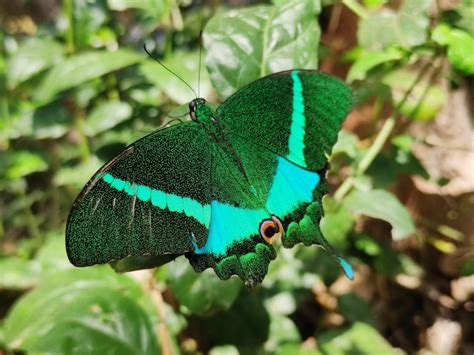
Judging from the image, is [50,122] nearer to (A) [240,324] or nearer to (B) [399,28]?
(A) [240,324]

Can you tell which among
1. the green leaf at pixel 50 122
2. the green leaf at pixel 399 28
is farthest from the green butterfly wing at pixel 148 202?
the green leaf at pixel 50 122

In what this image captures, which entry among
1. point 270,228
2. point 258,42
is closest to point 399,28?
point 258,42

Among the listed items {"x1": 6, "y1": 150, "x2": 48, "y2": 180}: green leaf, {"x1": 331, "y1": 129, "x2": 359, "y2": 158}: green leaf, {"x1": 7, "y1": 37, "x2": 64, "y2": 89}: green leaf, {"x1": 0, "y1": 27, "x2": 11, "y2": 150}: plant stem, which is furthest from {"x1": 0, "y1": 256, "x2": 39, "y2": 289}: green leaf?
{"x1": 331, "y1": 129, "x2": 359, "y2": 158}: green leaf

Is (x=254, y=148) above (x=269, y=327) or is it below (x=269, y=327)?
above

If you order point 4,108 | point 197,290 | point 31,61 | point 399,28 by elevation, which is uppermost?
point 399,28

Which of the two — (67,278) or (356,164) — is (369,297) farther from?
(67,278)

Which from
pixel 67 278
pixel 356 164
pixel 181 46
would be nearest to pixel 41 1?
pixel 181 46

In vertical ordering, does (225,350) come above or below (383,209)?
below
